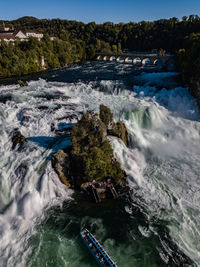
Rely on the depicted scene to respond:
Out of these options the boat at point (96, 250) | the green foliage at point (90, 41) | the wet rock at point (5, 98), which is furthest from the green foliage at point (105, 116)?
the green foliage at point (90, 41)

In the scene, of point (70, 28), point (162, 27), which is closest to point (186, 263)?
point (162, 27)

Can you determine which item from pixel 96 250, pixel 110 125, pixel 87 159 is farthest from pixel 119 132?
pixel 96 250

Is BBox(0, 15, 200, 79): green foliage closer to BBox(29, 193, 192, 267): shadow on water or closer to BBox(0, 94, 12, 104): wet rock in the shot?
BBox(0, 94, 12, 104): wet rock

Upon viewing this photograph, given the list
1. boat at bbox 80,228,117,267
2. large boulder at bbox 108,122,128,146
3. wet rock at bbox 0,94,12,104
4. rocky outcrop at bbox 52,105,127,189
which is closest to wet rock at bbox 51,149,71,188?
rocky outcrop at bbox 52,105,127,189

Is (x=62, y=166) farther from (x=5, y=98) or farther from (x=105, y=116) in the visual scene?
(x=5, y=98)

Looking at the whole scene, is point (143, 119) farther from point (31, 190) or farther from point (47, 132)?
point (31, 190)

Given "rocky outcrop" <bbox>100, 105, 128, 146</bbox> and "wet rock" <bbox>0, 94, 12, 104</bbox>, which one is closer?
"rocky outcrop" <bbox>100, 105, 128, 146</bbox>

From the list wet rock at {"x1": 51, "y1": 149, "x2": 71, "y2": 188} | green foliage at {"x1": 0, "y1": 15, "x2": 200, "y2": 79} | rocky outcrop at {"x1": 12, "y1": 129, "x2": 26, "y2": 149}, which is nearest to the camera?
A: wet rock at {"x1": 51, "y1": 149, "x2": 71, "y2": 188}
